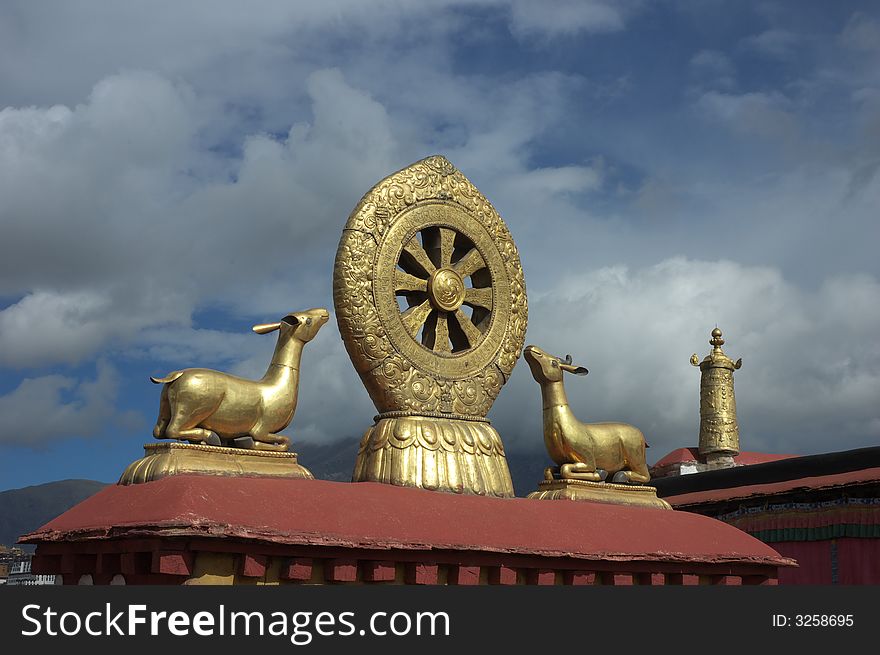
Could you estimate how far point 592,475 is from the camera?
1269 cm

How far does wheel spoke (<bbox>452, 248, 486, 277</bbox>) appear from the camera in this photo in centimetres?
1282

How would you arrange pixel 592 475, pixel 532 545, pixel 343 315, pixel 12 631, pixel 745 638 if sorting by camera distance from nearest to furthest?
pixel 12 631, pixel 745 638, pixel 532 545, pixel 343 315, pixel 592 475

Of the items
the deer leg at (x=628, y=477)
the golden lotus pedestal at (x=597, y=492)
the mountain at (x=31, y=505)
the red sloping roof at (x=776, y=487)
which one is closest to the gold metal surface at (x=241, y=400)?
the golden lotus pedestal at (x=597, y=492)

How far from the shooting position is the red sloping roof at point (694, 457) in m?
22.7

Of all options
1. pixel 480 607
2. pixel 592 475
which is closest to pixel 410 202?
pixel 592 475

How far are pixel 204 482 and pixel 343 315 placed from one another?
2.99 m

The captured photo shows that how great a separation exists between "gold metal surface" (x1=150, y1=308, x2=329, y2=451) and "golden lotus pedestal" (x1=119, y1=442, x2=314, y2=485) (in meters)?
0.14

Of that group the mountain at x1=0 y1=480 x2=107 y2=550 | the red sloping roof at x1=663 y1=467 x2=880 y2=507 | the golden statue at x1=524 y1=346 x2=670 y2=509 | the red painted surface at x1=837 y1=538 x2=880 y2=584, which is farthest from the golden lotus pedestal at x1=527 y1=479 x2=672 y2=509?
the mountain at x1=0 y1=480 x2=107 y2=550

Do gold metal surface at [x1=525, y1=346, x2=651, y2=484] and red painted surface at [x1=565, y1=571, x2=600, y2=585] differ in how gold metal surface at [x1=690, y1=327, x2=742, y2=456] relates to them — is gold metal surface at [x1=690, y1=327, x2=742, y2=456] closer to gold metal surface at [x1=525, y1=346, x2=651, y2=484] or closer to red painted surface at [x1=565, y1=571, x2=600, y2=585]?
gold metal surface at [x1=525, y1=346, x2=651, y2=484]

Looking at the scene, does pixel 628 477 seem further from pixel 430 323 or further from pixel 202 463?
Result: pixel 202 463

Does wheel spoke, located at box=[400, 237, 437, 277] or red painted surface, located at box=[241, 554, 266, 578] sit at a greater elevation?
wheel spoke, located at box=[400, 237, 437, 277]

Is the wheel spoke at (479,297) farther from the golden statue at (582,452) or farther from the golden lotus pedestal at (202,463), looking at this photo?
the golden lotus pedestal at (202,463)

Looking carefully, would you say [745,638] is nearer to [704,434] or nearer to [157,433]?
[157,433]

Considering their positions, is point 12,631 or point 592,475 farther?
point 592,475
